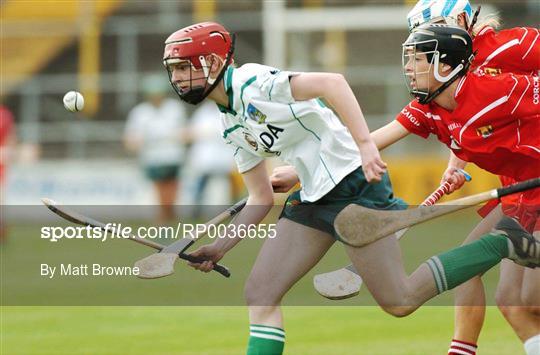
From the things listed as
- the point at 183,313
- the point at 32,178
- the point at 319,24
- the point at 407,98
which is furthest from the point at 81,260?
the point at 319,24

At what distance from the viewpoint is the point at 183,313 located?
26.6 ft

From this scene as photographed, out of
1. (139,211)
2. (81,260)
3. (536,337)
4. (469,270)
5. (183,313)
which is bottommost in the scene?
(139,211)

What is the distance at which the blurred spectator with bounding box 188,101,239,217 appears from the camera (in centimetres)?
1528

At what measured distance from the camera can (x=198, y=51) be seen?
4852mm

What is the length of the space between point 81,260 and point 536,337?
6409mm

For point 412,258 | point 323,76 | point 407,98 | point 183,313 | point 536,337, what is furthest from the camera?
point 407,98

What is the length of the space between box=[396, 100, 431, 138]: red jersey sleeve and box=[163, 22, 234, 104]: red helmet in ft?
3.01

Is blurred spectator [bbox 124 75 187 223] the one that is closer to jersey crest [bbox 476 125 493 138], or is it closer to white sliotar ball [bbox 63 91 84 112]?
white sliotar ball [bbox 63 91 84 112]

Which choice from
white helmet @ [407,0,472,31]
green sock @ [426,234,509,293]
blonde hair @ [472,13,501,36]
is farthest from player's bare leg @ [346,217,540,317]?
white helmet @ [407,0,472,31]

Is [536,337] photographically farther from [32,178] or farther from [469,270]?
[32,178]

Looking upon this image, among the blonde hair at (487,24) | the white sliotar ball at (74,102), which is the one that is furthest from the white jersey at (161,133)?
the blonde hair at (487,24)

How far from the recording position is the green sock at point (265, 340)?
4.73m

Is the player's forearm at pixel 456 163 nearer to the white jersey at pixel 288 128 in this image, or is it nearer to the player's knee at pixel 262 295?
the white jersey at pixel 288 128

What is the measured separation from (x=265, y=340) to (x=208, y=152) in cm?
1071
